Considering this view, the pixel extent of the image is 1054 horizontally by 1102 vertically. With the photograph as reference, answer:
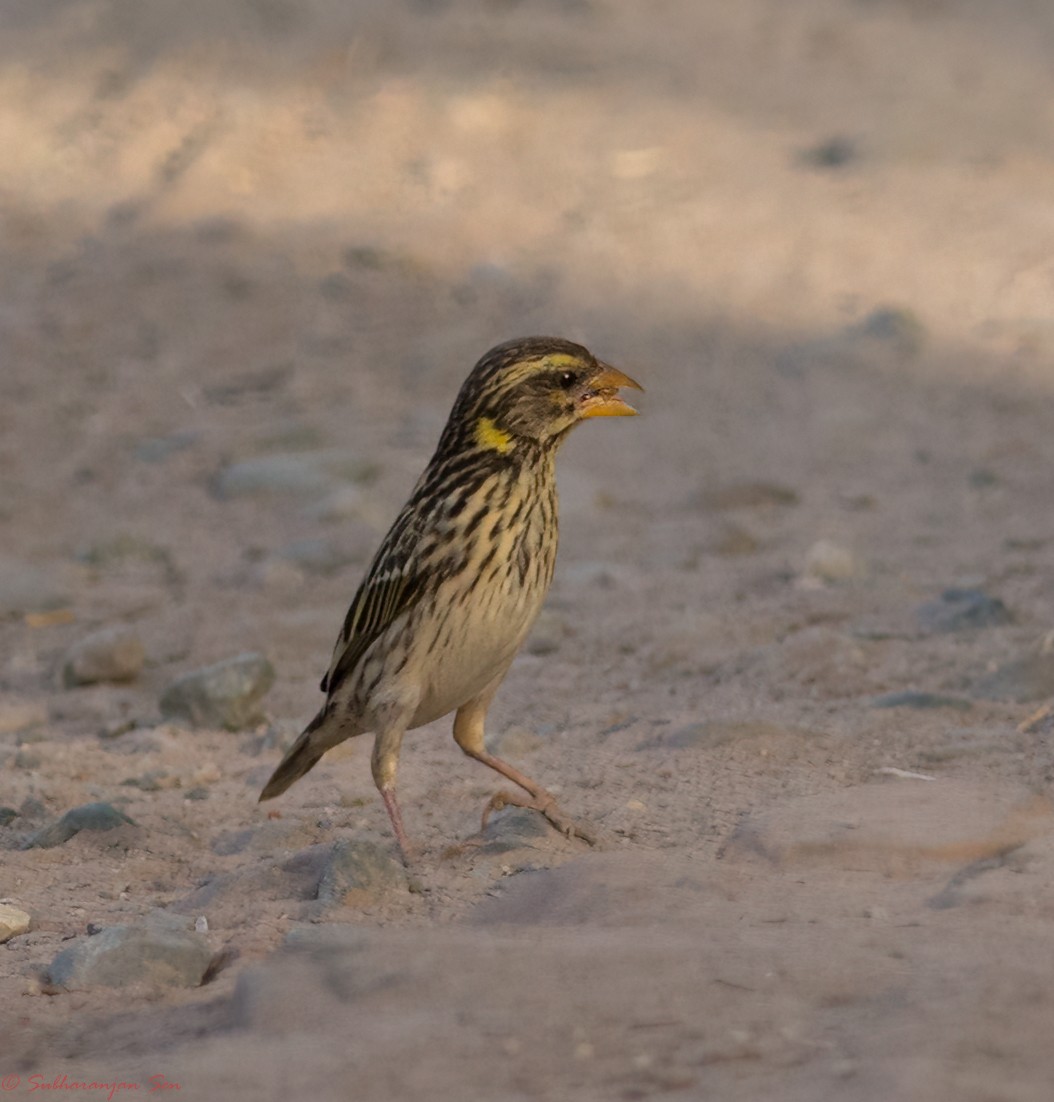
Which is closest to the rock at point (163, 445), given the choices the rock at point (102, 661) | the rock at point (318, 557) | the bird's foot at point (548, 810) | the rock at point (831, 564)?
the rock at point (318, 557)

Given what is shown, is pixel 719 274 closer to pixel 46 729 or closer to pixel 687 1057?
pixel 46 729

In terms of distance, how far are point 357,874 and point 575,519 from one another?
4365 millimetres

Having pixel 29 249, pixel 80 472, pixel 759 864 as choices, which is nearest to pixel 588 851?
pixel 759 864

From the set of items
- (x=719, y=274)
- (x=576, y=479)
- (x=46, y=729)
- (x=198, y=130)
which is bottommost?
(x=46, y=729)

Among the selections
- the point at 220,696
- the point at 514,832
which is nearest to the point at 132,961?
the point at 514,832

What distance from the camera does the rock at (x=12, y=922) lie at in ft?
13.1

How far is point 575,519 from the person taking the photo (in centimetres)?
823

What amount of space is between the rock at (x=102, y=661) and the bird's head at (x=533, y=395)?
240 cm

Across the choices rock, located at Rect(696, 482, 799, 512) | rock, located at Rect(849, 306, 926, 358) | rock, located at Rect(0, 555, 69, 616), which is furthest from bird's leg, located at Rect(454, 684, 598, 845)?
rock, located at Rect(849, 306, 926, 358)

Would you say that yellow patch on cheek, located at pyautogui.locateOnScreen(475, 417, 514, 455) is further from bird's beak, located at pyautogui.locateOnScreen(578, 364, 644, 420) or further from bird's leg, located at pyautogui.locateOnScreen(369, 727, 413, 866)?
bird's leg, located at pyautogui.locateOnScreen(369, 727, 413, 866)

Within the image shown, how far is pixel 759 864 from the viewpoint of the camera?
3.95m

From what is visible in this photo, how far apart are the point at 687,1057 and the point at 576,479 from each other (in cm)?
586

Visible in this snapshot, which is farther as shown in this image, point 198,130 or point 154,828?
point 198,130

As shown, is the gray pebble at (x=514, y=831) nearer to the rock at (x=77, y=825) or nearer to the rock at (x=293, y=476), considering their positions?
the rock at (x=77, y=825)
